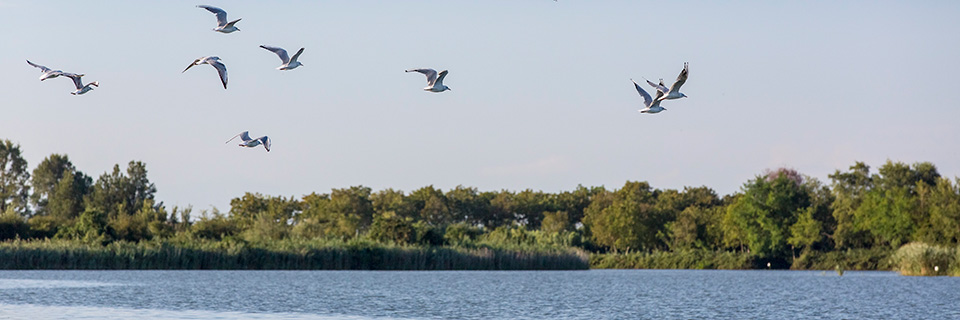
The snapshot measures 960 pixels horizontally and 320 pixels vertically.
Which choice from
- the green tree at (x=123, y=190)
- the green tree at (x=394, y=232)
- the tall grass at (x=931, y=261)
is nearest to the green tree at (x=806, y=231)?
the tall grass at (x=931, y=261)

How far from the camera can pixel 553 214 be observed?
11162cm

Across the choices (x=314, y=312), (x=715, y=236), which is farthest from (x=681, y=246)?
(x=314, y=312)

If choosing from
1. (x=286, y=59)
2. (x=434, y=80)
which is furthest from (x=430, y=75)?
(x=286, y=59)

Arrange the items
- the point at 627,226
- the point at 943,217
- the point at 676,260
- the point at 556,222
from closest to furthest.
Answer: the point at 943,217
the point at 676,260
the point at 627,226
the point at 556,222

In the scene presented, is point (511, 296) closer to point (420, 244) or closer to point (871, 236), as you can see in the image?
point (420, 244)

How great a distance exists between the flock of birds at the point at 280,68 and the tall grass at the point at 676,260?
68.3 m

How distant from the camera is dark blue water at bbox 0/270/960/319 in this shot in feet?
108

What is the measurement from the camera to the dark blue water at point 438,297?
1293 inches

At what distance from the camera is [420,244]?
71.2 meters

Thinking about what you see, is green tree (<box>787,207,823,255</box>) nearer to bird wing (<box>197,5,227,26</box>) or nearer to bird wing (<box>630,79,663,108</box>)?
bird wing (<box>630,79,663,108</box>)

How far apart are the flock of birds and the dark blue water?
7.40 metres

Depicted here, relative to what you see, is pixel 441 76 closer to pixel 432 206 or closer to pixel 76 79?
pixel 76 79

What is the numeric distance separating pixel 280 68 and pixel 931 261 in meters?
47.6

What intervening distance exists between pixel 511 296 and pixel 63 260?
27751 millimetres
